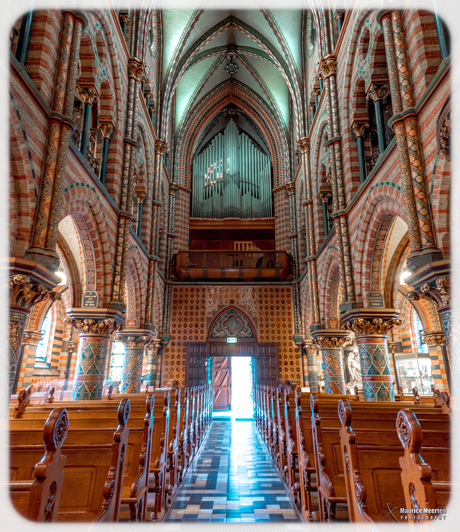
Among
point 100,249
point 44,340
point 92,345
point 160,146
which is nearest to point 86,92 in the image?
point 100,249

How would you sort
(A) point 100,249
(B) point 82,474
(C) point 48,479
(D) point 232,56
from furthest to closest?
1. (D) point 232,56
2. (A) point 100,249
3. (B) point 82,474
4. (C) point 48,479

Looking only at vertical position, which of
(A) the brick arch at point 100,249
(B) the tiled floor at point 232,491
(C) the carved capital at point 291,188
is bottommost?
(B) the tiled floor at point 232,491

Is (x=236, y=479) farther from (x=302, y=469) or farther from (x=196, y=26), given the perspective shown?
(x=196, y=26)

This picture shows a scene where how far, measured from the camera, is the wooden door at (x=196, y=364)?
17453mm

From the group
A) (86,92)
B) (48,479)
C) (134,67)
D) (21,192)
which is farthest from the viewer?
(134,67)

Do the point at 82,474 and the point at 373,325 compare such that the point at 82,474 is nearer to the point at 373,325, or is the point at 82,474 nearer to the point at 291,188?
the point at 373,325

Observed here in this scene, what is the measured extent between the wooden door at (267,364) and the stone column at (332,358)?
17.0 ft

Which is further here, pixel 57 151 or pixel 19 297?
pixel 57 151

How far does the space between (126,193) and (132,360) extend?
5591mm

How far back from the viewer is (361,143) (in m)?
9.93

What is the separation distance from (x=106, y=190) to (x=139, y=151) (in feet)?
13.2

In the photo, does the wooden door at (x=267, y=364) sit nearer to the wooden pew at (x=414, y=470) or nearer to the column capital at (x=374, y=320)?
the column capital at (x=374, y=320)

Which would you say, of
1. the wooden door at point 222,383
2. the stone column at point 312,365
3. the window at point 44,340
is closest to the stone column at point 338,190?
the stone column at point 312,365

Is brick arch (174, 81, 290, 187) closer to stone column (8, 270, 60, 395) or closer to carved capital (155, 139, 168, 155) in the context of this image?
carved capital (155, 139, 168, 155)
